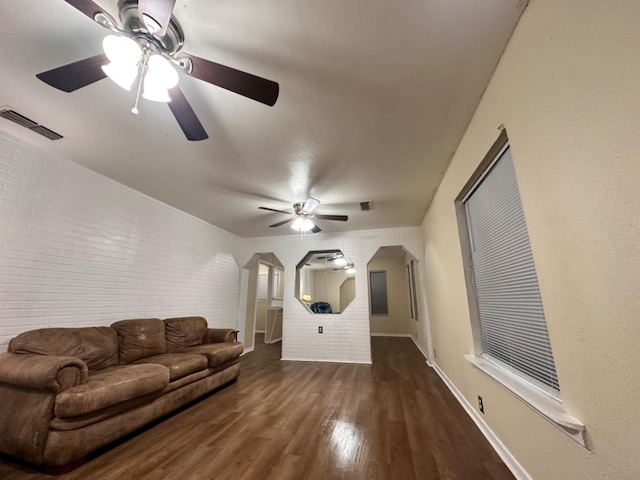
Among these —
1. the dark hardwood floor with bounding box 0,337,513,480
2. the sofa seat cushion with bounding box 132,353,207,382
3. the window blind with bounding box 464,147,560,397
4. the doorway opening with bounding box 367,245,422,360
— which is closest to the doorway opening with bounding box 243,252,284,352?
the dark hardwood floor with bounding box 0,337,513,480

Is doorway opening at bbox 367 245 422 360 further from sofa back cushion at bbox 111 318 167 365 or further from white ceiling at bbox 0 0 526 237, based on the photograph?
sofa back cushion at bbox 111 318 167 365

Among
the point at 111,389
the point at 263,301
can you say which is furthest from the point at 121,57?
the point at 263,301

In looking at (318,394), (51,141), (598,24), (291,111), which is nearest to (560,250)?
(598,24)

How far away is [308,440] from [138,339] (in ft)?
7.25

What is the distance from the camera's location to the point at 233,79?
4.18 feet

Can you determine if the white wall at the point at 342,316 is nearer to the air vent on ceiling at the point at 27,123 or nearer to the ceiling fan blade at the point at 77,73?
the air vent on ceiling at the point at 27,123

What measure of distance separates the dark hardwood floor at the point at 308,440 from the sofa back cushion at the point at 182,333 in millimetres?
815

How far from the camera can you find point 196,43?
4.69ft

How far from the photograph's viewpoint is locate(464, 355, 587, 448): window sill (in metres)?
1.03

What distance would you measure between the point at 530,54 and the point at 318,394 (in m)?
3.48

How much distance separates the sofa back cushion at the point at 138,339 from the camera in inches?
109

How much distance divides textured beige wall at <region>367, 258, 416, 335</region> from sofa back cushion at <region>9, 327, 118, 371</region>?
6.68 metres

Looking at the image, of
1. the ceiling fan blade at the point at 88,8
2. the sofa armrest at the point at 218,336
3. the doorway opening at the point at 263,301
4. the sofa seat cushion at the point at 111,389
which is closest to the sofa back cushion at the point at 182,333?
the sofa armrest at the point at 218,336

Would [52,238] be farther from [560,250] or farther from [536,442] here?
[536,442]
